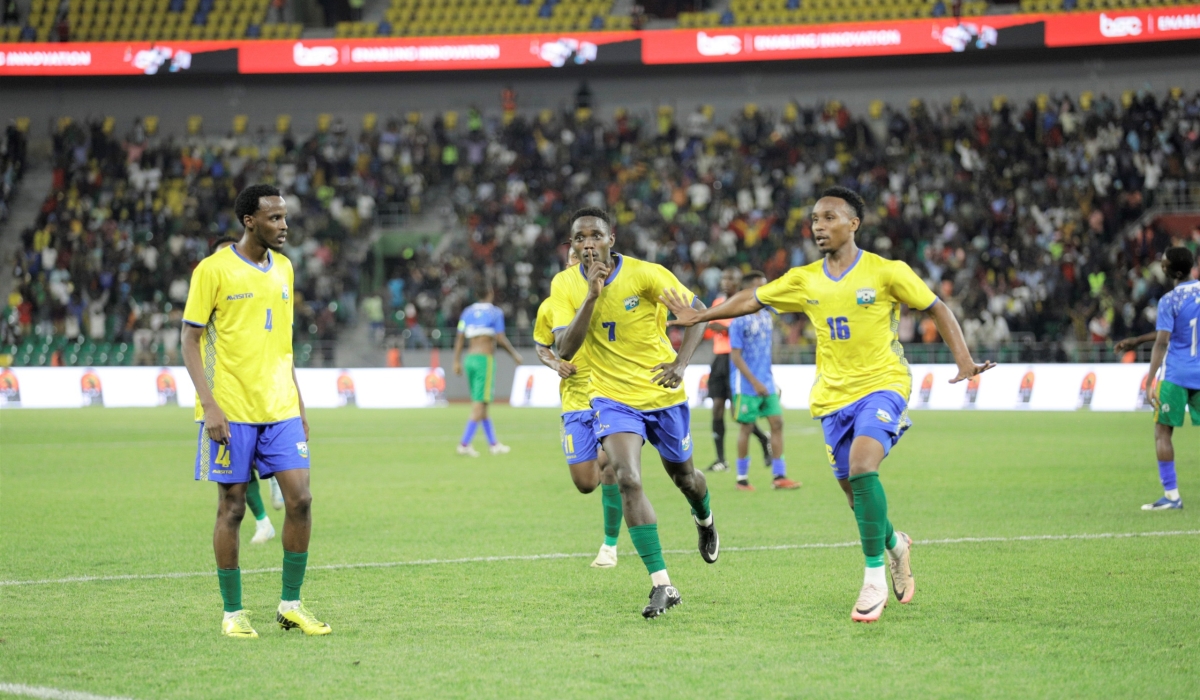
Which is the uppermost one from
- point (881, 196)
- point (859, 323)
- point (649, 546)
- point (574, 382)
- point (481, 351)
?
point (881, 196)

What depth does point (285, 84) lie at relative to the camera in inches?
1756

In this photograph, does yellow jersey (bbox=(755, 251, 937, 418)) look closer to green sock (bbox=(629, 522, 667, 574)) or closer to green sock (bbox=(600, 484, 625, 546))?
green sock (bbox=(629, 522, 667, 574))

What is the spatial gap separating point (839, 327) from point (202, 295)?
3490 mm

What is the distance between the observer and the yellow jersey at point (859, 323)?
24.5 feet

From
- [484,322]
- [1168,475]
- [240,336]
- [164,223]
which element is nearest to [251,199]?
[240,336]

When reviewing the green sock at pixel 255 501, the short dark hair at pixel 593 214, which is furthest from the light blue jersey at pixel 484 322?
the short dark hair at pixel 593 214

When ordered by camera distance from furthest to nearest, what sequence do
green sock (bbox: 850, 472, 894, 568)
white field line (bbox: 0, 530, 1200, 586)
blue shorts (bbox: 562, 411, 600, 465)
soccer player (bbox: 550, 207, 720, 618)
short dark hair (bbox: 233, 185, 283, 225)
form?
1. blue shorts (bbox: 562, 411, 600, 465)
2. white field line (bbox: 0, 530, 1200, 586)
3. soccer player (bbox: 550, 207, 720, 618)
4. green sock (bbox: 850, 472, 894, 568)
5. short dark hair (bbox: 233, 185, 283, 225)

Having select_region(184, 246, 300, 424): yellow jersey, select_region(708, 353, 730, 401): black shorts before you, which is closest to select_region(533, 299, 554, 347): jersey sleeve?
select_region(184, 246, 300, 424): yellow jersey

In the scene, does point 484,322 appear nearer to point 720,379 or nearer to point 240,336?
point 720,379

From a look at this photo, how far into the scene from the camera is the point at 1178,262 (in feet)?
37.9

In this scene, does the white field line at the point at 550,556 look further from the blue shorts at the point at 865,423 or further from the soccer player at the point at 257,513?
the blue shorts at the point at 865,423

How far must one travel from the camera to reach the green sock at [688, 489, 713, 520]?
835 centimetres

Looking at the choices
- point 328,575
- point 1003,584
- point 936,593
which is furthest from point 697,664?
point 328,575

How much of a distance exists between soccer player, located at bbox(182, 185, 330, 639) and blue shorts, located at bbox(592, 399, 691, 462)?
74.7 inches
